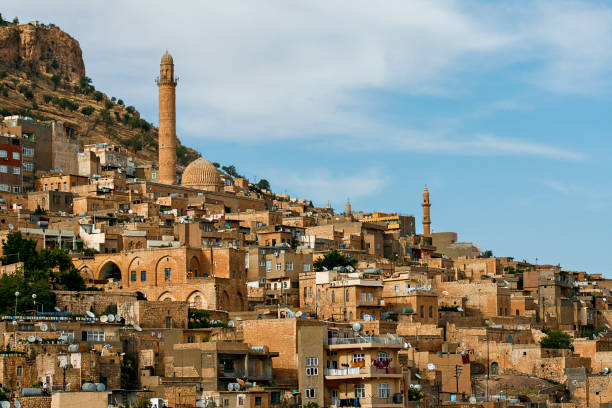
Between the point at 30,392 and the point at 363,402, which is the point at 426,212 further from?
the point at 30,392

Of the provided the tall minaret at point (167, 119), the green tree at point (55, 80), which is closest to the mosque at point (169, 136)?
the tall minaret at point (167, 119)

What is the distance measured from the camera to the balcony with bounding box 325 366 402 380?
134ft

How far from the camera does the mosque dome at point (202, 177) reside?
84625mm

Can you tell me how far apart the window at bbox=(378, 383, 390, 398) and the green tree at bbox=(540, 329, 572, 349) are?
17369 mm

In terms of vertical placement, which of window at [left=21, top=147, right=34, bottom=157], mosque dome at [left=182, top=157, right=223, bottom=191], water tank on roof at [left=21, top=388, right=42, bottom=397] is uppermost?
window at [left=21, top=147, right=34, bottom=157]

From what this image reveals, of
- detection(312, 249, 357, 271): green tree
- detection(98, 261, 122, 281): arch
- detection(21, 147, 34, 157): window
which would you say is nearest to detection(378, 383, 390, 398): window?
detection(312, 249, 357, 271): green tree

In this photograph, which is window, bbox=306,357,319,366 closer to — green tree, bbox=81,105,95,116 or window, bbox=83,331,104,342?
window, bbox=83,331,104,342

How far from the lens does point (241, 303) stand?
55.0 metres

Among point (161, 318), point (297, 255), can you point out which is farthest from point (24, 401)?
point (297, 255)

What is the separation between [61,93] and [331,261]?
60209 mm

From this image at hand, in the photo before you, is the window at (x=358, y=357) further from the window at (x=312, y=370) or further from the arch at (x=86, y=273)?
the arch at (x=86, y=273)

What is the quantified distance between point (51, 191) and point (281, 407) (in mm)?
34959

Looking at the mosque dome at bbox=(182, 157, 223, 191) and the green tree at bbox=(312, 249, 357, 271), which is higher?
the mosque dome at bbox=(182, 157, 223, 191)

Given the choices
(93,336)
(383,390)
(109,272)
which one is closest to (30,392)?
(93,336)
